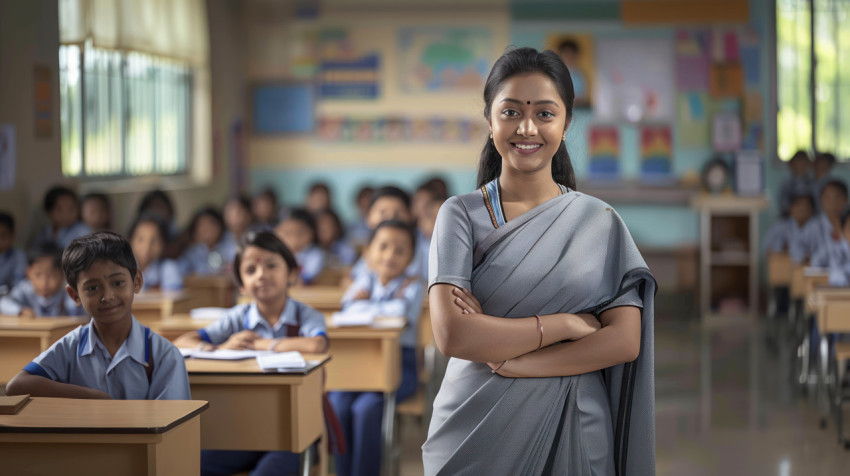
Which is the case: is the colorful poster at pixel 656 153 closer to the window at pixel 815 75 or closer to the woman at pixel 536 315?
the window at pixel 815 75

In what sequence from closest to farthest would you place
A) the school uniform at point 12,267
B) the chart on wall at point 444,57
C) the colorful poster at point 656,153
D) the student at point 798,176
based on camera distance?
1. the school uniform at point 12,267
2. the student at point 798,176
3. the colorful poster at point 656,153
4. the chart on wall at point 444,57

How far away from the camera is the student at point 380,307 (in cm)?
378

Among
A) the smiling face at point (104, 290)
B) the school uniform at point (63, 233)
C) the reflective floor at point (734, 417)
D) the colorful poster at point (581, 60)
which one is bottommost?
the reflective floor at point (734, 417)

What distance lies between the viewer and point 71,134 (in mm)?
6965

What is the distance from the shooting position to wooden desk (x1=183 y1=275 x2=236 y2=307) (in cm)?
631

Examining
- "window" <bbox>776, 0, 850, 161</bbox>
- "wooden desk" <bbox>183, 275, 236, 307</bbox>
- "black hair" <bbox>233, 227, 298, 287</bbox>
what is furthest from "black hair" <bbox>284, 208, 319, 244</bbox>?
"window" <bbox>776, 0, 850, 161</bbox>

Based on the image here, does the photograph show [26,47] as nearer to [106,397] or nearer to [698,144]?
[106,397]

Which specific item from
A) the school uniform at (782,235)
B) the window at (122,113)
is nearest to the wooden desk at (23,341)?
the window at (122,113)

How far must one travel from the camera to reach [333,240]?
7637mm

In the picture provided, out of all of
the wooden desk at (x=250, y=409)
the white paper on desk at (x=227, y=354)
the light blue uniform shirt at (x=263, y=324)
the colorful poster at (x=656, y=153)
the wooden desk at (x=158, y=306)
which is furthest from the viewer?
the colorful poster at (x=656, y=153)

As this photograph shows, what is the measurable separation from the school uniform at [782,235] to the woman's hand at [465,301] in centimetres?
624

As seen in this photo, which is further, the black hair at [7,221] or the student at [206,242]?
the student at [206,242]

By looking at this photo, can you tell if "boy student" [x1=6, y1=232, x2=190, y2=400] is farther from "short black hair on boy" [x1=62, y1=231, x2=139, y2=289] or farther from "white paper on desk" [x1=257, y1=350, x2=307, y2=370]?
"white paper on desk" [x1=257, y1=350, x2=307, y2=370]

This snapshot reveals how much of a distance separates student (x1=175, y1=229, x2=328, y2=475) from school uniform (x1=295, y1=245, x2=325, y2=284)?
2.63m
